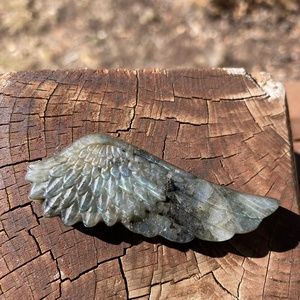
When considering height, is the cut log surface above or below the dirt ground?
above

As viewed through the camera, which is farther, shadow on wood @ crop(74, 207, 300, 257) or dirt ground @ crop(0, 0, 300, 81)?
dirt ground @ crop(0, 0, 300, 81)

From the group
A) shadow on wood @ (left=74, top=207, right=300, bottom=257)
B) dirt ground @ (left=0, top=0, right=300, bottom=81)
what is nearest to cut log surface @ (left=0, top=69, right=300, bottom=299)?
shadow on wood @ (left=74, top=207, right=300, bottom=257)

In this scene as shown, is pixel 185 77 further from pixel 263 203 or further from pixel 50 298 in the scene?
pixel 50 298

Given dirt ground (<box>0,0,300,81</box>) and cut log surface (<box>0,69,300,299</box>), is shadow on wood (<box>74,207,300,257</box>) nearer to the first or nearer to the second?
cut log surface (<box>0,69,300,299</box>)

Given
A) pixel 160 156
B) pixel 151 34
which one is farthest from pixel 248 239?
pixel 151 34

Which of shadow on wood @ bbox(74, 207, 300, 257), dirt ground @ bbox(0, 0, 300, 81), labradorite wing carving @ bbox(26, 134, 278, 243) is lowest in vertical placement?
dirt ground @ bbox(0, 0, 300, 81)

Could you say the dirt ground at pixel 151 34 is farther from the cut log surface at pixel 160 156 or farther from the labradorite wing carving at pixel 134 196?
the labradorite wing carving at pixel 134 196

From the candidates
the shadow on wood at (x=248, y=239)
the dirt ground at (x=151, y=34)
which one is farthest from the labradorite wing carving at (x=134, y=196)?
the dirt ground at (x=151, y=34)
